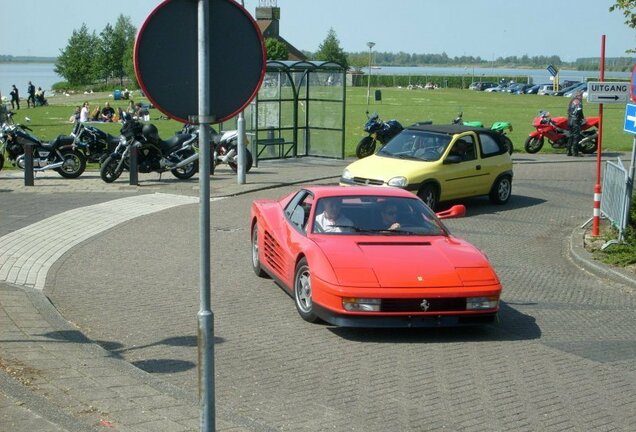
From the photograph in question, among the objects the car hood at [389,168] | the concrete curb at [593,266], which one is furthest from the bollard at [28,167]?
the concrete curb at [593,266]

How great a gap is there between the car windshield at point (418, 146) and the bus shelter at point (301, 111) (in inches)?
307

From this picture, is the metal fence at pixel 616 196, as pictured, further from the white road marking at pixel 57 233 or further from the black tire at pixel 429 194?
the white road marking at pixel 57 233

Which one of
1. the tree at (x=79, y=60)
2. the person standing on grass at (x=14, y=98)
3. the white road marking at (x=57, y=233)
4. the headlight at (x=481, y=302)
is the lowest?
the white road marking at (x=57, y=233)

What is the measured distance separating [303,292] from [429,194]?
27.8 ft

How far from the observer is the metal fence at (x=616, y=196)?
1428cm

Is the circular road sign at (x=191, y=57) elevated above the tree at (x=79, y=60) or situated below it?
below

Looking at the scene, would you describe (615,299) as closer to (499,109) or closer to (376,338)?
(376,338)

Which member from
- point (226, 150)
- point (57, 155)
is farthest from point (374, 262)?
point (226, 150)

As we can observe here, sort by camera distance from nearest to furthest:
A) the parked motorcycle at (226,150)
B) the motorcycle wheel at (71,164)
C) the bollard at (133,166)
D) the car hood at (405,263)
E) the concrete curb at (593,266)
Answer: the car hood at (405,263) < the concrete curb at (593,266) < the bollard at (133,166) < the motorcycle wheel at (71,164) < the parked motorcycle at (226,150)

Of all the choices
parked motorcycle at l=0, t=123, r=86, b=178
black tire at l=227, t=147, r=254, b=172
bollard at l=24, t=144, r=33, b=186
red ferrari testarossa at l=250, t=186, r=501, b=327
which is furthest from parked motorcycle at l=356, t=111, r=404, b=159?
red ferrari testarossa at l=250, t=186, r=501, b=327

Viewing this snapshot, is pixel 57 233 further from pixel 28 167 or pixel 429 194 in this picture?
pixel 429 194

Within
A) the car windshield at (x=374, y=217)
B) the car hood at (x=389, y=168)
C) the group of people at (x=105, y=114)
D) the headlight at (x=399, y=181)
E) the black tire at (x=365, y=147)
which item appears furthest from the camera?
the group of people at (x=105, y=114)

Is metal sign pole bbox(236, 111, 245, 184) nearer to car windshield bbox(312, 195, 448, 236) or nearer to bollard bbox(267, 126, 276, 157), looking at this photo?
bollard bbox(267, 126, 276, 157)

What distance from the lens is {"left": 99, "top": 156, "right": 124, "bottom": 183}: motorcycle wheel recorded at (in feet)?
69.8
